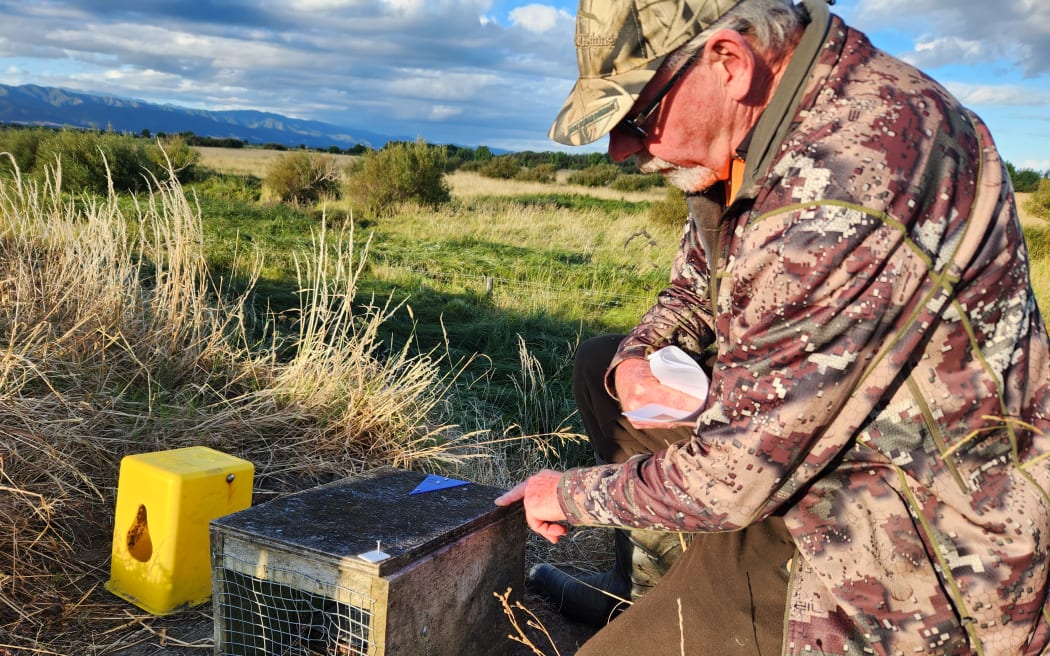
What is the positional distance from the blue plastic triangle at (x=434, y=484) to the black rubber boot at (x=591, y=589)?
50 centimetres

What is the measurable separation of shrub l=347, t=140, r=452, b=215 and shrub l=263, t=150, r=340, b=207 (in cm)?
113

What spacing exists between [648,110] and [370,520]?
4.05ft

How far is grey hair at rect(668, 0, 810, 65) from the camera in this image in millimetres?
1516

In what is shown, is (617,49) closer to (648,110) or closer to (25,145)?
(648,110)

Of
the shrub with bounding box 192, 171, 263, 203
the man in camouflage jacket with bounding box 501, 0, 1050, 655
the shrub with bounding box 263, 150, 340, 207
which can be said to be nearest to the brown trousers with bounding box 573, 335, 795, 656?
the man in camouflage jacket with bounding box 501, 0, 1050, 655

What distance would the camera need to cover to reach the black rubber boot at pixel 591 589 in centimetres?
257

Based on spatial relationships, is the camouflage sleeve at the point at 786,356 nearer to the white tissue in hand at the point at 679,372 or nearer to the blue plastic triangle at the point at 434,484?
the white tissue in hand at the point at 679,372

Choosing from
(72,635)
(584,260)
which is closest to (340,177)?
(584,260)

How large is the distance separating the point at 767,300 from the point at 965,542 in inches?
20.2

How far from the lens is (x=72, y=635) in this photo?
2.51 meters

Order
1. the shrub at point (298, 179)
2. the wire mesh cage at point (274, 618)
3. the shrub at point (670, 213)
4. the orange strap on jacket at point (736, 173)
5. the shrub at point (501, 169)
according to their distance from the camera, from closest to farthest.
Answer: the orange strap on jacket at point (736, 173) → the wire mesh cage at point (274, 618) → the shrub at point (670, 213) → the shrub at point (298, 179) → the shrub at point (501, 169)

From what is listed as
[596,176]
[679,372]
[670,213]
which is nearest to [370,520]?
[679,372]

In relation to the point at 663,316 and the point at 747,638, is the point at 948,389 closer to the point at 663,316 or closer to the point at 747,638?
the point at 747,638

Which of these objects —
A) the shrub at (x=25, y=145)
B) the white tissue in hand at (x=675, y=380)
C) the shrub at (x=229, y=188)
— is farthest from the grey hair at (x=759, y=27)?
the shrub at (x=25, y=145)
